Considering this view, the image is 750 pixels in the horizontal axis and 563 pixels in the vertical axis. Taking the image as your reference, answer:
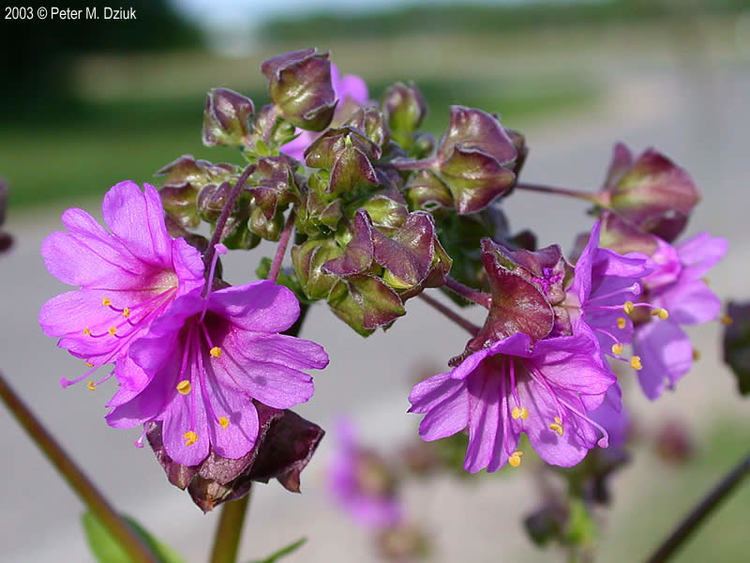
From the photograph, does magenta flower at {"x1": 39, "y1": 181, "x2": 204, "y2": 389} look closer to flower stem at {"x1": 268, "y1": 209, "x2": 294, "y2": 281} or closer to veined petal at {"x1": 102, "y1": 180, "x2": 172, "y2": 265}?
veined petal at {"x1": 102, "y1": 180, "x2": 172, "y2": 265}

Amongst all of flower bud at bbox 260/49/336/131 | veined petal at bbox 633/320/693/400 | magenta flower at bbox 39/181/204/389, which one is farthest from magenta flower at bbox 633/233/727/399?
magenta flower at bbox 39/181/204/389

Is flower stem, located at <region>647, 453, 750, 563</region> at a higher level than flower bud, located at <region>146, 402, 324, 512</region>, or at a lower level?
lower

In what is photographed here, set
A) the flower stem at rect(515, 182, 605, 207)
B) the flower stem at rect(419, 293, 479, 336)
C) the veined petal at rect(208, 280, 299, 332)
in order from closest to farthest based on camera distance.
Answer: the veined petal at rect(208, 280, 299, 332) < the flower stem at rect(419, 293, 479, 336) < the flower stem at rect(515, 182, 605, 207)

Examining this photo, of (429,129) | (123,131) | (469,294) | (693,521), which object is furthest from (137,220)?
(123,131)

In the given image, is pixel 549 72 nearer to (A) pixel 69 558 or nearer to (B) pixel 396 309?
(A) pixel 69 558

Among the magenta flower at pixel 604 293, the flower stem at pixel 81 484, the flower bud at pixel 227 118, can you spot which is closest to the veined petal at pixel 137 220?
the flower bud at pixel 227 118

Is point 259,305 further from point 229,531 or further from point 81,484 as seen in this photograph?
point 81,484
